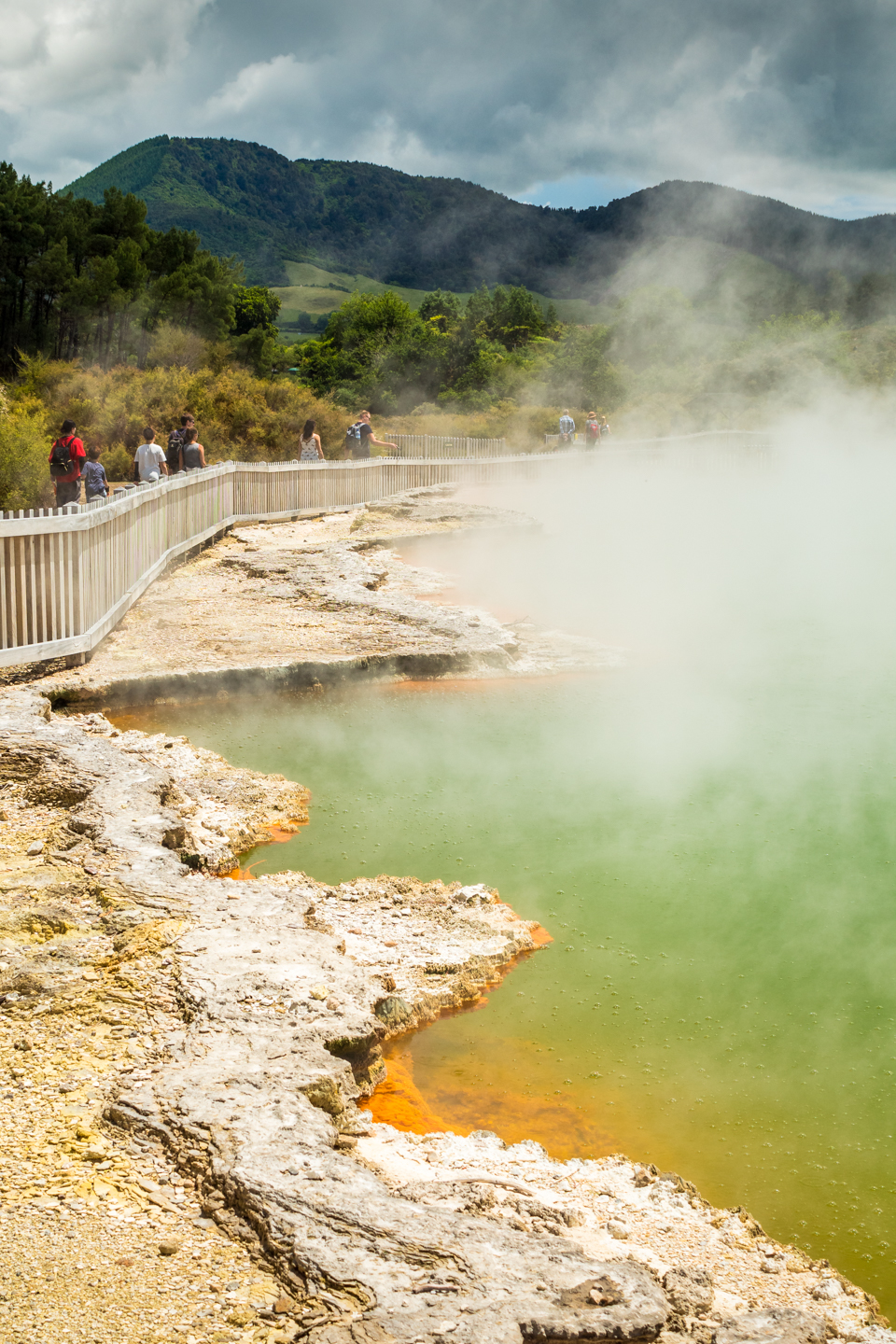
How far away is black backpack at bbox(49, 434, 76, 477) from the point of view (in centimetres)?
1093

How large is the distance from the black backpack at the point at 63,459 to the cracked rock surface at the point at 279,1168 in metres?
6.80

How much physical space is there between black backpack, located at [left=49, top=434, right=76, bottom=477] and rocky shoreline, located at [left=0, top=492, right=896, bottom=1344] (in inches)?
225

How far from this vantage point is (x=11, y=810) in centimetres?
533

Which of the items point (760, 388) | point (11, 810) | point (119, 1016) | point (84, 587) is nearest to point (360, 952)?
point (119, 1016)

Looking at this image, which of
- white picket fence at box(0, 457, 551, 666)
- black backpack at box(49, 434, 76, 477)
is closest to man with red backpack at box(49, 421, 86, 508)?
black backpack at box(49, 434, 76, 477)

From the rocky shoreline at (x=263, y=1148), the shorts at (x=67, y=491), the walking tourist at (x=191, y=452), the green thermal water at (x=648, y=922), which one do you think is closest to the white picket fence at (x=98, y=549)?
the walking tourist at (x=191, y=452)

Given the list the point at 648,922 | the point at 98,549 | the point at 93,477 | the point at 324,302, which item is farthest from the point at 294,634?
the point at 324,302

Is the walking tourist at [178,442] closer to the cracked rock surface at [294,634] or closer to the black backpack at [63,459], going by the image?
the cracked rock surface at [294,634]

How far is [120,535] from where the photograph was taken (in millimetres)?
9188

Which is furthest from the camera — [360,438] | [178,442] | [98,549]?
[360,438]

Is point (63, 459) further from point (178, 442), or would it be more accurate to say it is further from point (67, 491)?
point (178, 442)

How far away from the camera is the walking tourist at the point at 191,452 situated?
13.6m

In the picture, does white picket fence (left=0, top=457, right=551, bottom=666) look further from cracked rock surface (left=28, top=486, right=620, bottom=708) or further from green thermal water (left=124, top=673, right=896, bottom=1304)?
green thermal water (left=124, top=673, right=896, bottom=1304)

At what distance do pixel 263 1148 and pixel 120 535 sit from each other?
706 centimetres
